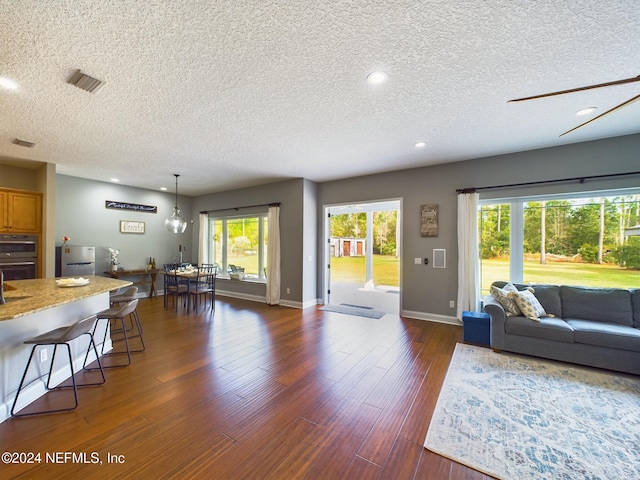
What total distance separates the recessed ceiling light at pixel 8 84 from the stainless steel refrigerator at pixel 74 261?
4.08 metres

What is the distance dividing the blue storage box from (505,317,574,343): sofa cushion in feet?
1.09

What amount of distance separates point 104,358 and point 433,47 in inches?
187

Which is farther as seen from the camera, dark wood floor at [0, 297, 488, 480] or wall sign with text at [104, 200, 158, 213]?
wall sign with text at [104, 200, 158, 213]

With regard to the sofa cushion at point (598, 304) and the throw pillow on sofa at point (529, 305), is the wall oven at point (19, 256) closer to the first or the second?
the throw pillow on sofa at point (529, 305)

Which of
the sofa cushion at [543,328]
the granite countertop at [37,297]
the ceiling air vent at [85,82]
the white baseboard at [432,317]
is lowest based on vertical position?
the white baseboard at [432,317]

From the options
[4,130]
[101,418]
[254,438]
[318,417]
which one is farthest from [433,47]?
[4,130]

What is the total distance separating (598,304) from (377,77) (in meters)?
3.92

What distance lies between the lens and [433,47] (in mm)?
1942

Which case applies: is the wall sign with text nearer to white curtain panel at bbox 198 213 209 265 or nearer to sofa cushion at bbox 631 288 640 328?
white curtain panel at bbox 198 213 209 265

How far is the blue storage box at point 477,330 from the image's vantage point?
12.1 ft

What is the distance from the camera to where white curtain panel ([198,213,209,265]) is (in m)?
7.67

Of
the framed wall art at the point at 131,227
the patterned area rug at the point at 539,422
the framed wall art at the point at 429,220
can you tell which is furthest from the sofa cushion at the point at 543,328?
the framed wall art at the point at 131,227

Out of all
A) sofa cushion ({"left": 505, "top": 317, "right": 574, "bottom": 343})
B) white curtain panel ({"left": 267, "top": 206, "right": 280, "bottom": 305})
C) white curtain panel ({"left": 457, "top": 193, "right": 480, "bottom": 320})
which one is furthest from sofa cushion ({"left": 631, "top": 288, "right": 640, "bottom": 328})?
white curtain panel ({"left": 267, "top": 206, "right": 280, "bottom": 305})

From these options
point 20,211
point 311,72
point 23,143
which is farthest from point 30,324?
point 20,211
